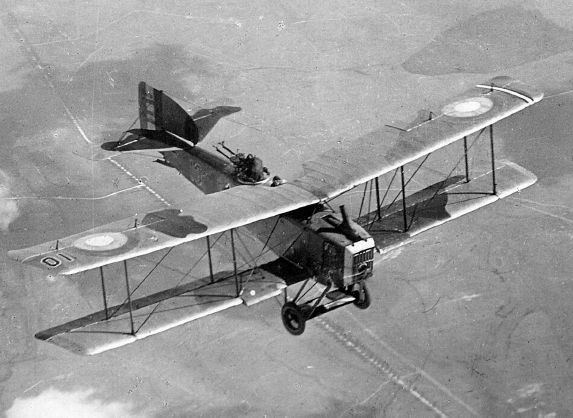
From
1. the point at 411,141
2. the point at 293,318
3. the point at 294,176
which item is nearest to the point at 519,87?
the point at 411,141

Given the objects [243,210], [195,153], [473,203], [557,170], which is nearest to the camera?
[243,210]

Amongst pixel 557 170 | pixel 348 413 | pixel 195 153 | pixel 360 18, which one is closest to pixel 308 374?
pixel 348 413

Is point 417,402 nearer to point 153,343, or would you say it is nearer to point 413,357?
point 413,357

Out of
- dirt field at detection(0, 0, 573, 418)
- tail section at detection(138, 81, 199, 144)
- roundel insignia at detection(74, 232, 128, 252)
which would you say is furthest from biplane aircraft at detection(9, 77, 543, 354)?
dirt field at detection(0, 0, 573, 418)

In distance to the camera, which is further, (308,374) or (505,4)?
(505,4)

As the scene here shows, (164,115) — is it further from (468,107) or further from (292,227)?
(468,107)
